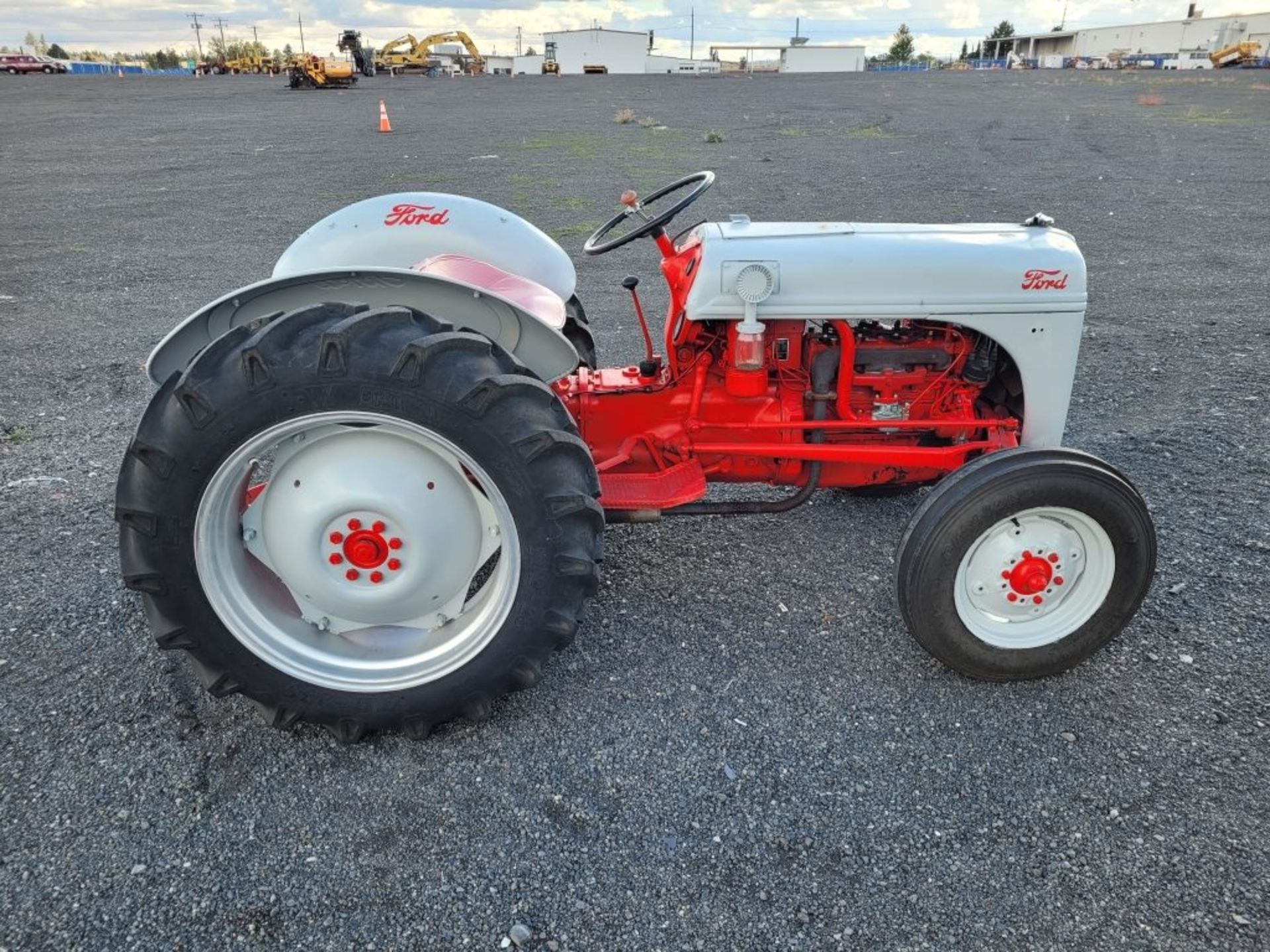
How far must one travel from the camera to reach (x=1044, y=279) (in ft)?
8.89

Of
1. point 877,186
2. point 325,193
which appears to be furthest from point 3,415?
point 877,186

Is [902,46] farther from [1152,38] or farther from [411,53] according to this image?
[411,53]

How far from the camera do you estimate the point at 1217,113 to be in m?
20.0

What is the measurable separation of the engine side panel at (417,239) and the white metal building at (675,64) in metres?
74.4

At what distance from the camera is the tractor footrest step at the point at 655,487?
9.18ft

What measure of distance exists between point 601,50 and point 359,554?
7885cm

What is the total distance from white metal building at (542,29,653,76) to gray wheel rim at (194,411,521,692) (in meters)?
76.5

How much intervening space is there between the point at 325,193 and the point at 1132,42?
91484 millimetres

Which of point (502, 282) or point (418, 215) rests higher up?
point (418, 215)

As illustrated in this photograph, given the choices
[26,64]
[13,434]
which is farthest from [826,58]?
[13,434]

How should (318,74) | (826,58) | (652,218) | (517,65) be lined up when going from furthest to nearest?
(517,65), (826,58), (318,74), (652,218)

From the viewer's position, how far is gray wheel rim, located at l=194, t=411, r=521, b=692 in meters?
2.36

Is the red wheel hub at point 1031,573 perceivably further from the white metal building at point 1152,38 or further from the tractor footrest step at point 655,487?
the white metal building at point 1152,38

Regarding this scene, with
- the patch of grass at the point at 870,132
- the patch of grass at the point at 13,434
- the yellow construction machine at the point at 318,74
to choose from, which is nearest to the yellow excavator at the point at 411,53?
the yellow construction machine at the point at 318,74
